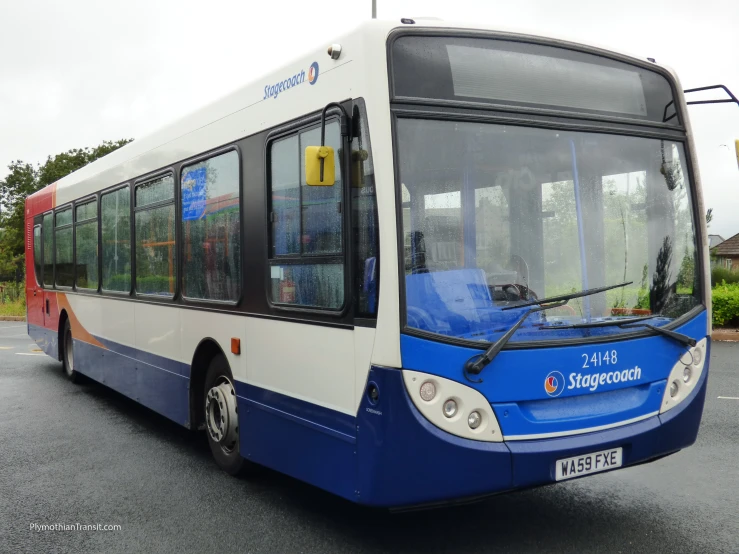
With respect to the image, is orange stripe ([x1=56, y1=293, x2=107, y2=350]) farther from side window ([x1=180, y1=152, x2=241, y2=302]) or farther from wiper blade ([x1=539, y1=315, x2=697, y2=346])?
wiper blade ([x1=539, y1=315, x2=697, y2=346])

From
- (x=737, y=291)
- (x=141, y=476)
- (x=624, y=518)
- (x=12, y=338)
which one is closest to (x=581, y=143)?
(x=624, y=518)

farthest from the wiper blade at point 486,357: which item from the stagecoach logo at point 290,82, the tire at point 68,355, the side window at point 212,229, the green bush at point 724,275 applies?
the green bush at point 724,275

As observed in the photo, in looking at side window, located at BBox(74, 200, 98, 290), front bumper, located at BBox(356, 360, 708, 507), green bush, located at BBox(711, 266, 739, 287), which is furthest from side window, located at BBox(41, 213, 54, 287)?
green bush, located at BBox(711, 266, 739, 287)

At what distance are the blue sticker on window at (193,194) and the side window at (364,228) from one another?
8.47 ft

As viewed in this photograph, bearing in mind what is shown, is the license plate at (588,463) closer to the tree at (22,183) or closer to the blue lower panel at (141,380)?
the blue lower panel at (141,380)

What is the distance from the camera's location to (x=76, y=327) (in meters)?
11.0

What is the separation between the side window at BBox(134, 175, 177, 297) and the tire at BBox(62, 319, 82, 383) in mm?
3803

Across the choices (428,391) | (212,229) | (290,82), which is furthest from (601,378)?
(212,229)

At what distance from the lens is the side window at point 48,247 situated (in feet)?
40.7

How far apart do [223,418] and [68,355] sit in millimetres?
6503

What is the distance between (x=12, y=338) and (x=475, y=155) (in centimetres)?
1935

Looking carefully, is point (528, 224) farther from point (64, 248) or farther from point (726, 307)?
point (726, 307)

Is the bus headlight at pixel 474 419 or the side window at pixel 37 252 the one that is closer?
the bus headlight at pixel 474 419

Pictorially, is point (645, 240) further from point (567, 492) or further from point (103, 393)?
point (103, 393)
